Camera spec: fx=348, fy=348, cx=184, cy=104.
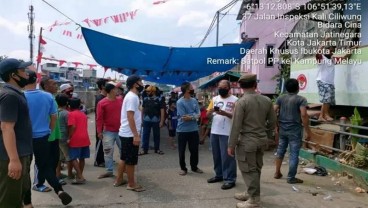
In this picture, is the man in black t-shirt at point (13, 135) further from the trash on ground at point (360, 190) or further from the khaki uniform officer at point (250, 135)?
the trash on ground at point (360, 190)

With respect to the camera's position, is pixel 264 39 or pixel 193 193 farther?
pixel 264 39

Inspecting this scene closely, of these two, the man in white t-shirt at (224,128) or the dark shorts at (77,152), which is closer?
the man in white t-shirt at (224,128)

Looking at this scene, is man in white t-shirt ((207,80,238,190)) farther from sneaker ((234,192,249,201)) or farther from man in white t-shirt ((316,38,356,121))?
man in white t-shirt ((316,38,356,121))

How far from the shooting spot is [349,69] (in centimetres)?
725

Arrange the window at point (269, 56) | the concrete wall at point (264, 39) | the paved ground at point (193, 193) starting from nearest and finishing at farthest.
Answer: the paved ground at point (193, 193) < the concrete wall at point (264, 39) < the window at point (269, 56)

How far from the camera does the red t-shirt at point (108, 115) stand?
6191mm

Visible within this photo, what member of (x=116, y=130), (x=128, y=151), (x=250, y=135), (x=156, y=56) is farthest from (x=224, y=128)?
(x=156, y=56)

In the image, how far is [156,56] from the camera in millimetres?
9641

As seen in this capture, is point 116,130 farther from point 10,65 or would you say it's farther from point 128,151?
point 10,65

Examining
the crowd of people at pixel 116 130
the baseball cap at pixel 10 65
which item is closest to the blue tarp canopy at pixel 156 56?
the crowd of people at pixel 116 130

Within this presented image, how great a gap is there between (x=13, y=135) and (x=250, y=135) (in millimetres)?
2838

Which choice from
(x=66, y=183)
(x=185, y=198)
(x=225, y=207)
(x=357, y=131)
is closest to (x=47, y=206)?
(x=66, y=183)

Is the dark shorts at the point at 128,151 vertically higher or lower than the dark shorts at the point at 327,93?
lower

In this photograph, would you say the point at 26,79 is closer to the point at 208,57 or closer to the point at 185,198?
the point at 185,198
